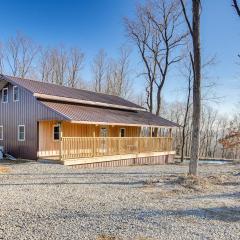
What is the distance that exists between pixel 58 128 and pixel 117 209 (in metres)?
13.4

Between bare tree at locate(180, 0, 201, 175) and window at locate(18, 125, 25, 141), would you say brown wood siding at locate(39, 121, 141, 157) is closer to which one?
window at locate(18, 125, 25, 141)

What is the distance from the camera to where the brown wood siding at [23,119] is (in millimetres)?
18750

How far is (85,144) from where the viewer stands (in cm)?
1848

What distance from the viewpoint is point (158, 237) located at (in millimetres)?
5625

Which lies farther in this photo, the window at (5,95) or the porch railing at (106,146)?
the window at (5,95)

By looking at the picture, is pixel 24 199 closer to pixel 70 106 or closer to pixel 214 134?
pixel 70 106

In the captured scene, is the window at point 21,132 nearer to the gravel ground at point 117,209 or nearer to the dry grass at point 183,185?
the gravel ground at point 117,209

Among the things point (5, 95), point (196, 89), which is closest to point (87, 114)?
point (5, 95)

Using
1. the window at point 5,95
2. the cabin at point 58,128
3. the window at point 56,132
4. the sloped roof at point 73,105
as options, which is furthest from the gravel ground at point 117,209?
the window at point 5,95

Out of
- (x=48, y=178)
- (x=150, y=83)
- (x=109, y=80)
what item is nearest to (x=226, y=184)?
(x=48, y=178)

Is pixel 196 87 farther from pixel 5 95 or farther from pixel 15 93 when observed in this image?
pixel 5 95

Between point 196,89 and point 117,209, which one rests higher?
point 196,89

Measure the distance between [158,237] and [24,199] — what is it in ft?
14.1

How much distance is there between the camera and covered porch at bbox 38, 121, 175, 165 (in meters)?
17.7
